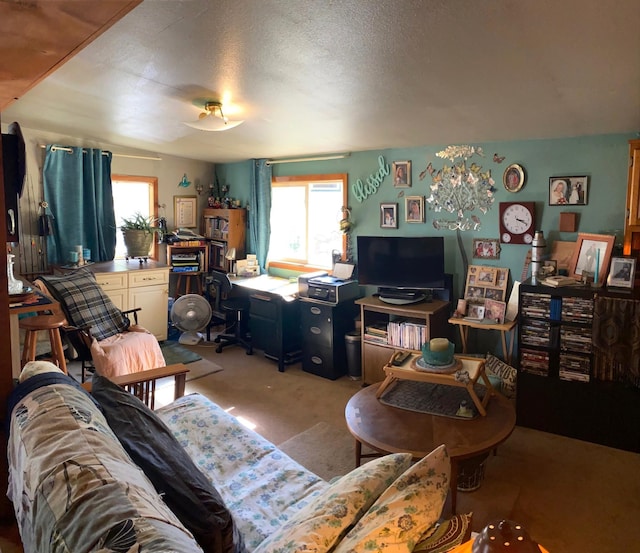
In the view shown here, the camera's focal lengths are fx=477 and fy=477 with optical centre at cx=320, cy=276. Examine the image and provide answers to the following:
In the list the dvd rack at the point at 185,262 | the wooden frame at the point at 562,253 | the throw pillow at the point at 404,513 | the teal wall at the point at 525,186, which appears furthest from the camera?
the dvd rack at the point at 185,262

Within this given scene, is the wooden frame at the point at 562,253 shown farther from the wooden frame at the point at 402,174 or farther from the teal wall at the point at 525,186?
the wooden frame at the point at 402,174

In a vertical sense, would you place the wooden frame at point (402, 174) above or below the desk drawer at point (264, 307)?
above

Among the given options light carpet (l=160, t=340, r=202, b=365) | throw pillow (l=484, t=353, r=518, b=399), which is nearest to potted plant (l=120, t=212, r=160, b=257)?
light carpet (l=160, t=340, r=202, b=365)

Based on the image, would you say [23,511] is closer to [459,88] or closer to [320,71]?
[320,71]

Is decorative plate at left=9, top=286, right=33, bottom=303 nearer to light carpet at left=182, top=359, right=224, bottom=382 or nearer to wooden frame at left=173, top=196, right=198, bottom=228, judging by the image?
light carpet at left=182, top=359, right=224, bottom=382

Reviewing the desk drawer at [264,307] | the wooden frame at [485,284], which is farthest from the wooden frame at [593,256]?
the desk drawer at [264,307]

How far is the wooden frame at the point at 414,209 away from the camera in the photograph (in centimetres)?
427

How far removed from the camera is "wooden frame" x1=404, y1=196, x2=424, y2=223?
168 inches

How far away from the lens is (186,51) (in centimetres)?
233

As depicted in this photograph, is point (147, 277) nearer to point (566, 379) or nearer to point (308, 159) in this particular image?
point (308, 159)

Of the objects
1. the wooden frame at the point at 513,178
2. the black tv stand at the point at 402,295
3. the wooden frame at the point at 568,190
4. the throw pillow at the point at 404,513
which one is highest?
the wooden frame at the point at 513,178

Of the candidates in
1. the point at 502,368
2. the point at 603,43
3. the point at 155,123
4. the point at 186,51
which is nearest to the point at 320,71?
the point at 186,51

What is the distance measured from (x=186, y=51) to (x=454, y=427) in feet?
7.69

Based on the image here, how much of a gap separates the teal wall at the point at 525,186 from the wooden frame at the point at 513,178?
36mm
